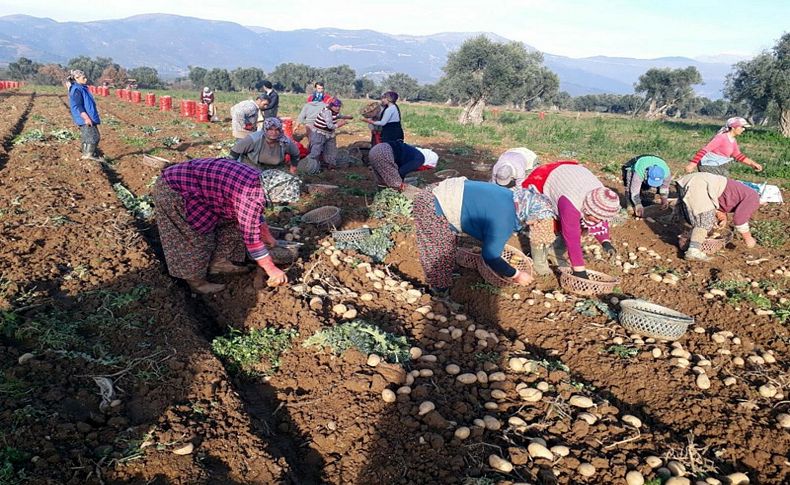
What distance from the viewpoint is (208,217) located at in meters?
3.92

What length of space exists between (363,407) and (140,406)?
1.27 meters

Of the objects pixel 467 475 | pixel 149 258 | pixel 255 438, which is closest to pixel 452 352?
pixel 467 475

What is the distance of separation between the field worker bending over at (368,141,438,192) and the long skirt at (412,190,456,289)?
2.53 meters

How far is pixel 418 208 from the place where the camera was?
4238mm

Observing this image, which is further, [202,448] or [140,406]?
[140,406]

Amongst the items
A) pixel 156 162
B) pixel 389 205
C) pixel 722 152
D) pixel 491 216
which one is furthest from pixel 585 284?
pixel 156 162

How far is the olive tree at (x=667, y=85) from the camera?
4166 centimetres

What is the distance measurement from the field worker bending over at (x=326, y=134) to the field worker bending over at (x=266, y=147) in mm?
1833

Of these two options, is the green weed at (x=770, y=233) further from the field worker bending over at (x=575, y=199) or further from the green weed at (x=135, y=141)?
the green weed at (x=135, y=141)

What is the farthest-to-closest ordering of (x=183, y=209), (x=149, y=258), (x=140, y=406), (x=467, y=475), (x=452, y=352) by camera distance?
(x=149, y=258), (x=183, y=209), (x=452, y=352), (x=140, y=406), (x=467, y=475)

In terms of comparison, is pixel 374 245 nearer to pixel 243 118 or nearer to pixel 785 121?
pixel 243 118

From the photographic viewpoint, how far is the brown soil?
2463mm

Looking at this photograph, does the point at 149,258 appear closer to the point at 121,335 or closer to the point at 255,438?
the point at 121,335

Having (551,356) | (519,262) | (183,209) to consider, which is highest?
(183,209)
